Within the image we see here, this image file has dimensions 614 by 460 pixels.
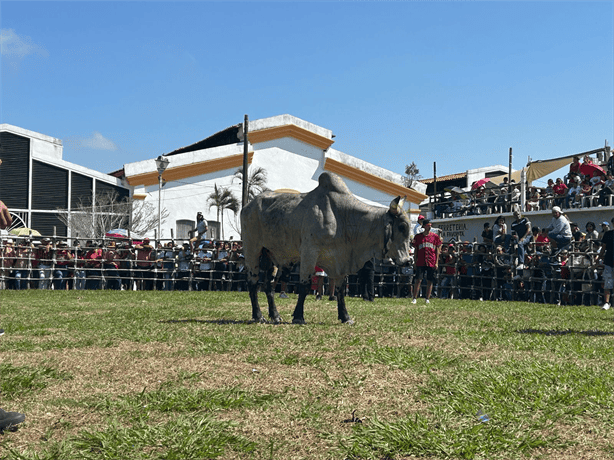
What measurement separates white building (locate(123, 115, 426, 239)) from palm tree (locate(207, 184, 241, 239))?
0.33 m

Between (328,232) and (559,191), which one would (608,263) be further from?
(559,191)

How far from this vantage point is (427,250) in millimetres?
16984

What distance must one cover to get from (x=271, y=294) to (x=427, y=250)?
6.96 metres

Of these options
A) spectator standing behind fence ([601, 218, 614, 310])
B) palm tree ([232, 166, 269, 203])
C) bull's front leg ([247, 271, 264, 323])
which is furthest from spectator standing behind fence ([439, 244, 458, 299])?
palm tree ([232, 166, 269, 203])

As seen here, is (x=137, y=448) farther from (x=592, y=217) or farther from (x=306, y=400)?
(x=592, y=217)

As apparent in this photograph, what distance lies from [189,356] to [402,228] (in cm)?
475

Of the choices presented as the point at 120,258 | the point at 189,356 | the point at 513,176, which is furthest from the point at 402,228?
the point at 513,176

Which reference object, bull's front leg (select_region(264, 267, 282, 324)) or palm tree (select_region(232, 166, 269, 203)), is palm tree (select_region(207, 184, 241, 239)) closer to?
palm tree (select_region(232, 166, 269, 203))

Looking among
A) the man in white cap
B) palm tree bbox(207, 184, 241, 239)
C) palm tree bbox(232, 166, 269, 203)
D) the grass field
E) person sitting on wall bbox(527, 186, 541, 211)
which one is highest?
palm tree bbox(232, 166, 269, 203)

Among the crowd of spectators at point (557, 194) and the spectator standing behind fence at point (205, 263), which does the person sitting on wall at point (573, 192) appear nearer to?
the crowd of spectators at point (557, 194)

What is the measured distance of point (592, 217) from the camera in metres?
25.3

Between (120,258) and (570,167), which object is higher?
(570,167)

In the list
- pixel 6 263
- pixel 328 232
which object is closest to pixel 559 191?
pixel 328 232

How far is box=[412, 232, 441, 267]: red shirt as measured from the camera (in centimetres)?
1695
